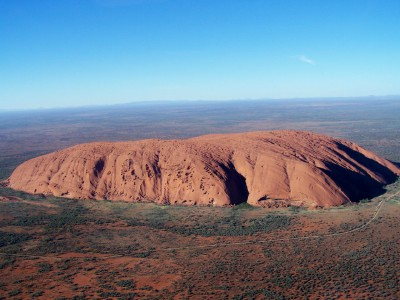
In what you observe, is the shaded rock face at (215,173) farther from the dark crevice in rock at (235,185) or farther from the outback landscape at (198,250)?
the outback landscape at (198,250)

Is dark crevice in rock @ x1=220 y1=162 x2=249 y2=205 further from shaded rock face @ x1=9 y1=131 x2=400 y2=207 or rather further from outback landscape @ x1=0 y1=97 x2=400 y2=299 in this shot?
outback landscape @ x1=0 y1=97 x2=400 y2=299

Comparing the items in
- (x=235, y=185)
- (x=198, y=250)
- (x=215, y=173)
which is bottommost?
(x=198, y=250)

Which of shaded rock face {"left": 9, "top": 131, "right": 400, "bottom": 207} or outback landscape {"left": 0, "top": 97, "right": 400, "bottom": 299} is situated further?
shaded rock face {"left": 9, "top": 131, "right": 400, "bottom": 207}

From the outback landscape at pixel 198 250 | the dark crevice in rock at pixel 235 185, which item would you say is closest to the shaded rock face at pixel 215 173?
the dark crevice in rock at pixel 235 185

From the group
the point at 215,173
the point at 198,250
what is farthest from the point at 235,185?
the point at 198,250

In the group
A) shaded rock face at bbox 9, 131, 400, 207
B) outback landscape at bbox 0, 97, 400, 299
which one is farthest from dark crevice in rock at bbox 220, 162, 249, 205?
outback landscape at bbox 0, 97, 400, 299

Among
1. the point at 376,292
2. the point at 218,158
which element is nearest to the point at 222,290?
the point at 376,292

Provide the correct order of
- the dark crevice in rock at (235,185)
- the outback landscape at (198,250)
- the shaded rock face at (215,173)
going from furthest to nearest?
the dark crevice in rock at (235,185)
the shaded rock face at (215,173)
the outback landscape at (198,250)

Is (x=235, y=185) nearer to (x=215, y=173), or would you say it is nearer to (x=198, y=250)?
A: (x=215, y=173)
